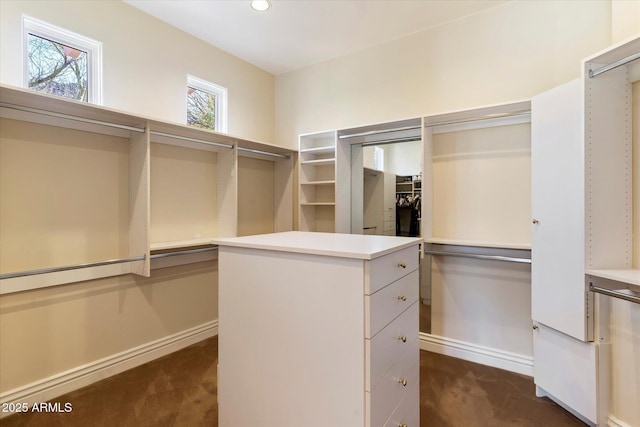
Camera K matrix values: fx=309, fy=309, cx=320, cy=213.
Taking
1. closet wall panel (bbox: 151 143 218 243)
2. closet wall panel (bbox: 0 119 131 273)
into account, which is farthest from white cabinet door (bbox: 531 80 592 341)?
closet wall panel (bbox: 0 119 131 273)

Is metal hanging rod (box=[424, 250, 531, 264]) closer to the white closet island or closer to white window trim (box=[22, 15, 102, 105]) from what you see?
the white closet island

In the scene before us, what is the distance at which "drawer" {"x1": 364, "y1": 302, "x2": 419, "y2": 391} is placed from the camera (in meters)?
1.19

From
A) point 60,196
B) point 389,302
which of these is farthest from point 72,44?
point 389,302

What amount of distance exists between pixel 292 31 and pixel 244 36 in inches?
19.4

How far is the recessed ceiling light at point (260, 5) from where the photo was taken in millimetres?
2531

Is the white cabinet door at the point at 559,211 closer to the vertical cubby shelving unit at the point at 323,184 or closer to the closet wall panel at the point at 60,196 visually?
the vertical cubby shelving unit at the point at 323,184

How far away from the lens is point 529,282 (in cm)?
248

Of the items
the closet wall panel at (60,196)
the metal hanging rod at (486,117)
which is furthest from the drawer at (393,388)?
the closet wall panel at (60,196)

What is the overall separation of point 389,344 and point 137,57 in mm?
2962

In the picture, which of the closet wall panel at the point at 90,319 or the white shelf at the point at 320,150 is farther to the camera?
the white shelf at the point at 320,150

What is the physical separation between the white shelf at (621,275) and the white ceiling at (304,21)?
7.33ft

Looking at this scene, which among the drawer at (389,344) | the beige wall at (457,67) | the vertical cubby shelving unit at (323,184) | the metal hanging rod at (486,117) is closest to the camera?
the drawer at (389,344)

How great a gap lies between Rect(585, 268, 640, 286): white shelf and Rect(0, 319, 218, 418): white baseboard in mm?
3210

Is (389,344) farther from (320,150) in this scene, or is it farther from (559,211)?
(320,150)
